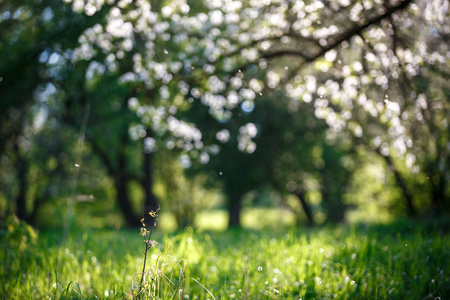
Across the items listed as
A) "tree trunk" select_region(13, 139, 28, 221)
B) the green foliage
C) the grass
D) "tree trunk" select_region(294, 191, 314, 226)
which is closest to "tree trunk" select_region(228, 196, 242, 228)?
"tree trunk" select_region(294, 191, 314, 226)

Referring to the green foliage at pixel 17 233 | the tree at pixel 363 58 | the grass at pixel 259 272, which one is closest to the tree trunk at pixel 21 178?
the green foliage at pixel 17 233

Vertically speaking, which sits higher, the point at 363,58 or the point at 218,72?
the point at 363,58

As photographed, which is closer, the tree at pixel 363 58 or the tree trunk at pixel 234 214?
the tree at pixel 363 58

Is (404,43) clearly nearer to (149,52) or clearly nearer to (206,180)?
(149,52)

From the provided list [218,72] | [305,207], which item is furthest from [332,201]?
[218,72]

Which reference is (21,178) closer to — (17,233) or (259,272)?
(17,233)

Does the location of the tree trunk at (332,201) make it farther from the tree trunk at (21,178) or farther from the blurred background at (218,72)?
the tree trunk at (21,178)

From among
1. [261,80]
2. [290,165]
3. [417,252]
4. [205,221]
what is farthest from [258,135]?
[205,221]

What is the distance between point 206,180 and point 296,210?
6.46m

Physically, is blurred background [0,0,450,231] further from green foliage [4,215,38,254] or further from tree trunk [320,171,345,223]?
tree trunk [320,171,345,223]

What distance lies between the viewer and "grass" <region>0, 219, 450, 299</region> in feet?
8.58

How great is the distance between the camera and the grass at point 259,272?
262 centimetres

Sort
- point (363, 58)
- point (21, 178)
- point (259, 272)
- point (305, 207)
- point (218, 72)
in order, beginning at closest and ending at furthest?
1. point (259, 272)
2. point (363, 58)
3. point (218, 72)
4. point (21, 178)
5. point (305, 207)

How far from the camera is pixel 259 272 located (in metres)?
3.03
